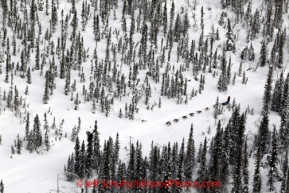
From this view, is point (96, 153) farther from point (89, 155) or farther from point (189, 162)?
point (189, 162)

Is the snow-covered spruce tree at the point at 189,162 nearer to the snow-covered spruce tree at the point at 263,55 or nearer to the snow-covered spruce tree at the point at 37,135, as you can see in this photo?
the snow-covered spruce tree at the point at 37,135

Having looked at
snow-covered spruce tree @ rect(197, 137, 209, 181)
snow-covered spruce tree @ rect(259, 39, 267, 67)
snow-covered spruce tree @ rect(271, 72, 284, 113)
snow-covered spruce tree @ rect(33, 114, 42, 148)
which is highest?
snow-covered spruce tree @ rect(259, 39, 267, 67)

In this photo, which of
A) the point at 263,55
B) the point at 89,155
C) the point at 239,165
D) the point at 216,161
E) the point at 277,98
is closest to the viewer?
the point at 239,165

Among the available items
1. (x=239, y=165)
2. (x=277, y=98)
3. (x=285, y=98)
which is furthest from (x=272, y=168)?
(x=277, y=98)

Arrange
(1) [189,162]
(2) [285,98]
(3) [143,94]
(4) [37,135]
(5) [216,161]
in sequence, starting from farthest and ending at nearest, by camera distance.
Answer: (3) [143,94]
(2) [285,98]
(4) [37,135]
(1) [189,162]
(5) [216,161]

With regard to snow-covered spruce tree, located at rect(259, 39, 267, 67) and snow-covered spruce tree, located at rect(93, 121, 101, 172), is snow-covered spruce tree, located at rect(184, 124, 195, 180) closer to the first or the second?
snow-covered spruce tree, located at rect(93, 121, 101, 172)

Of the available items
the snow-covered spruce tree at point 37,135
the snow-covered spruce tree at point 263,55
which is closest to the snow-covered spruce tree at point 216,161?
the snow-covered spruce tree at point 37,135

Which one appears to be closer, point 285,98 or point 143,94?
point 285,98

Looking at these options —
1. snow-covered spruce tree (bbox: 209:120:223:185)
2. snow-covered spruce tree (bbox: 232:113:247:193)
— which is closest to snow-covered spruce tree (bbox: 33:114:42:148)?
snow-covered spruce tree (bbox: 209:120:223:185)

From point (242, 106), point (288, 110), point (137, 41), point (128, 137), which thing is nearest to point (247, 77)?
point (242, 106)
